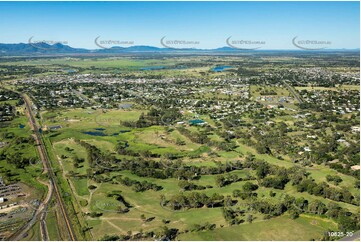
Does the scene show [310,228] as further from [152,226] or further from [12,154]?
[12,154]

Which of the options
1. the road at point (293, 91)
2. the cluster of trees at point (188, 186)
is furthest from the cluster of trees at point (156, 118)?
the road at point (293, 91)

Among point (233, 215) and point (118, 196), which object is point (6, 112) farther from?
point (233, 215)

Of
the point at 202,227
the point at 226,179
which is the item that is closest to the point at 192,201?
the point at 202,227

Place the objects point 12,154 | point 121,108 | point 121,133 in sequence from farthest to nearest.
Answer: point 121,108 → point 121,133 → point 12,154

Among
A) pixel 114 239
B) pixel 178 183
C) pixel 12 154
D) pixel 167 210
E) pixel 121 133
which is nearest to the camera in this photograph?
pixel 114 239

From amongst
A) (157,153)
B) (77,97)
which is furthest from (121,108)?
(157,153)

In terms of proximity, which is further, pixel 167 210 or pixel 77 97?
pixel 77 97

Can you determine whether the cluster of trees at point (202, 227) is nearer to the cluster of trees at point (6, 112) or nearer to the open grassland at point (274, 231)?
the open grassland at point (274, 231)
